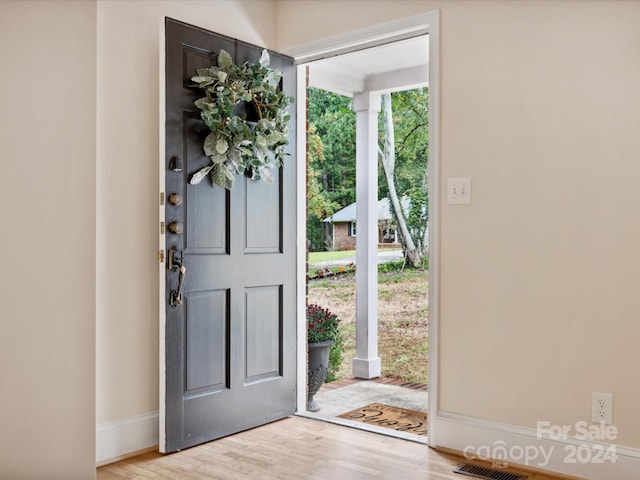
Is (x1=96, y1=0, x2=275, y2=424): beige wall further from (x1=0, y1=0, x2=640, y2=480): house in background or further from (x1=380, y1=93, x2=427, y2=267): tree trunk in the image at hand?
(x1=380, y1=93, x2=427, y2=267): tree trunk

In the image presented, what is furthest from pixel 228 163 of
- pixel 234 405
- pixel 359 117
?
pixel 359 117

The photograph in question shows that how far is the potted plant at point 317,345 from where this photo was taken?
3795mm

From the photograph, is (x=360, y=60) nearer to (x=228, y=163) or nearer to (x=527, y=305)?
(x=228, y=163)

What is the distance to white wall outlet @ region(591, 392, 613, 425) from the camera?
2533mm

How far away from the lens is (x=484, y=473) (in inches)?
104

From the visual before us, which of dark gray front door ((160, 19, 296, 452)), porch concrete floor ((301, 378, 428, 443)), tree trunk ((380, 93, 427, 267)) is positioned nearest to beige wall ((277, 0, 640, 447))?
porch concrete floor ((301, 378, 428, 443))

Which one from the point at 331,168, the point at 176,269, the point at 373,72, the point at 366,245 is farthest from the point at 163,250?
the point at 331,168

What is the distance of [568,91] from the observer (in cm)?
264

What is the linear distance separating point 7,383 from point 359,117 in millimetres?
3677

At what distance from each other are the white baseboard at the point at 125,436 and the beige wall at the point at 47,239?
82 centimetres

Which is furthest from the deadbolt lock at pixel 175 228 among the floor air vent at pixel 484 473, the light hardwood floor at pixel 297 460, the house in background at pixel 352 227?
the house in background at pixel 352 227

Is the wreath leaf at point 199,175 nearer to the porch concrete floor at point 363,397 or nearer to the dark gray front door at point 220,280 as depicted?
the dark gray front door at point 220,280

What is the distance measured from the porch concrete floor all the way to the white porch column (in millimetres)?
225

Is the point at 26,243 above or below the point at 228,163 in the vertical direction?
below
